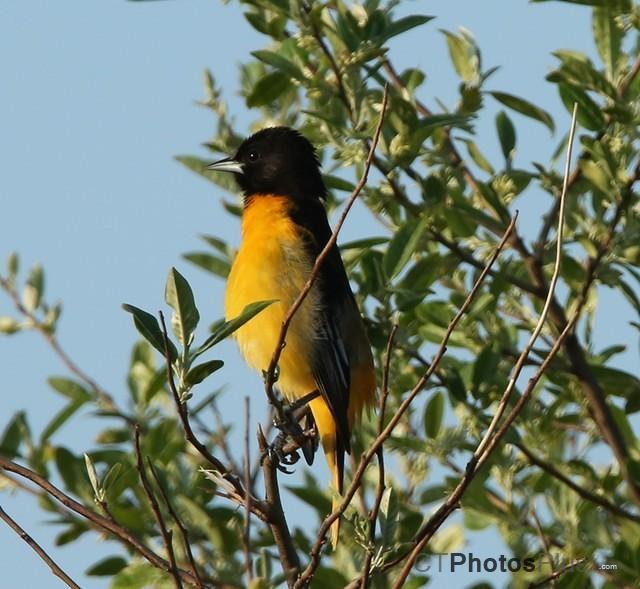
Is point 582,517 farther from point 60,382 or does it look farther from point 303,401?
point 60,382

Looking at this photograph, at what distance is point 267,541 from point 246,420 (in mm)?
2040

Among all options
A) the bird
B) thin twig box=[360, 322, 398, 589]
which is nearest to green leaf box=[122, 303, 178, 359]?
thin twig box=[360, 322, 398, 589]

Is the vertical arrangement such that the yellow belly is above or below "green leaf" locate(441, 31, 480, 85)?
below

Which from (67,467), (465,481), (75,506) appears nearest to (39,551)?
(75,506)

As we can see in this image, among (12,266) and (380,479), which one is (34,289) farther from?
(380,479)

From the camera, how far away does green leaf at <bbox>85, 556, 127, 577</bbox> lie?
491cm

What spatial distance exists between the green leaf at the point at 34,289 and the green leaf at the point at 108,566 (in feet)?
3.45

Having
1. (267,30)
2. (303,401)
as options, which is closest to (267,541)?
(303,401)

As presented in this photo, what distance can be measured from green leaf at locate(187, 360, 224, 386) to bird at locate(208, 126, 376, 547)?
186 centimetres

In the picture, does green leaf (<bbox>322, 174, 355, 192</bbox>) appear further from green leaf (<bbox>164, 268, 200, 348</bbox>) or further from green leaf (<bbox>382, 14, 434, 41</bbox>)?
green leaf (<bbox>164, 268, 200, 348</bbox>)

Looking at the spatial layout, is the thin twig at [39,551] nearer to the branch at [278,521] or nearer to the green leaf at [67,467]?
the branch at [278,521]

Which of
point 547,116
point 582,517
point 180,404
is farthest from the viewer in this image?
point 547,116

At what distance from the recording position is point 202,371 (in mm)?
3055

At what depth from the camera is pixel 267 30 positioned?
5.11 meters
